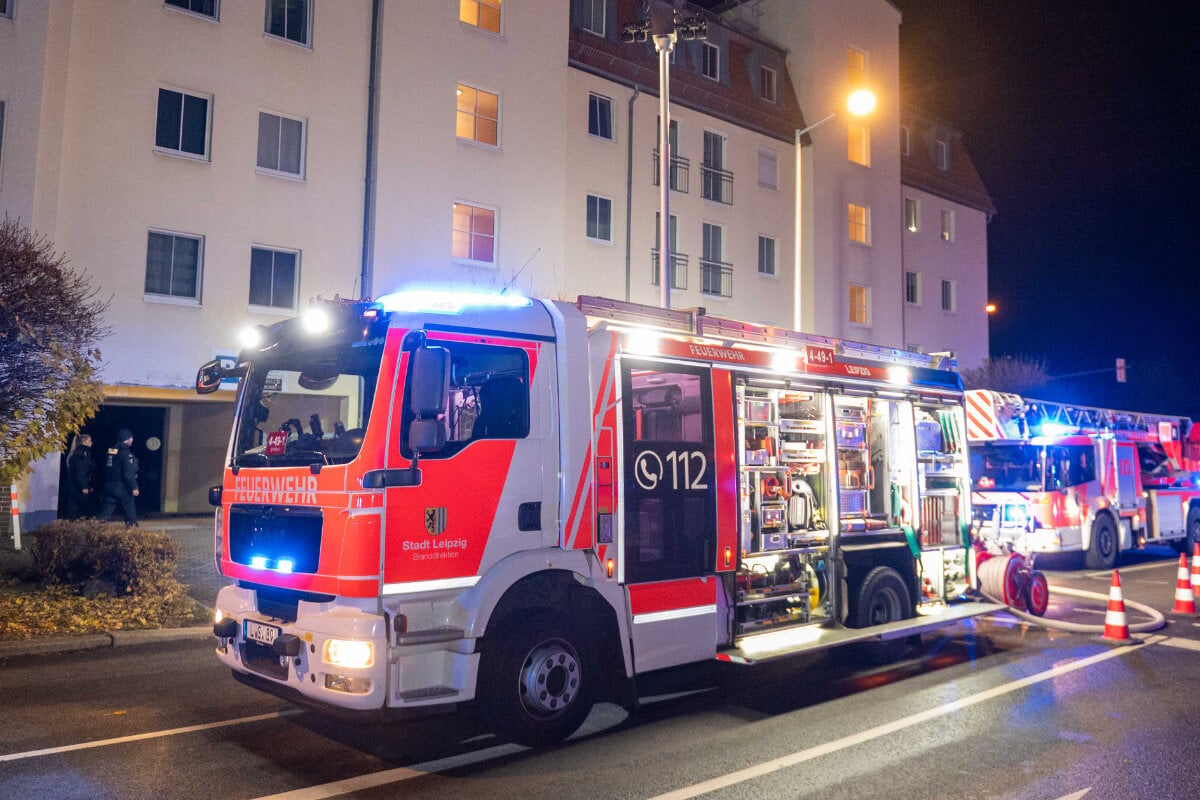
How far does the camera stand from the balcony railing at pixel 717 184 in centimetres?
2589

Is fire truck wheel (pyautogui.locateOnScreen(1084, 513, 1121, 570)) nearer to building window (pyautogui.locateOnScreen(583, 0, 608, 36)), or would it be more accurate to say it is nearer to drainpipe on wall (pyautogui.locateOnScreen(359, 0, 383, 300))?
drainpipe on wall (pyautogui.locateOnScreen(359, 0, 383, 300))

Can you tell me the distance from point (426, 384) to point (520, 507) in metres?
1.07

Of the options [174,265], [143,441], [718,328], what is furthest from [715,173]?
[718,328]

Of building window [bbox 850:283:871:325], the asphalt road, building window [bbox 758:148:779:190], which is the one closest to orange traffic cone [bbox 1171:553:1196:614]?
the asphalt road

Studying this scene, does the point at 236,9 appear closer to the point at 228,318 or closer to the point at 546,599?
the point at 228,318

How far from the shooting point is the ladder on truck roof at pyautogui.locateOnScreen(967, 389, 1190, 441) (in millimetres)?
14641

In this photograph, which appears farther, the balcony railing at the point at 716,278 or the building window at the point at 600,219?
the balcony railing at the point at 716,278

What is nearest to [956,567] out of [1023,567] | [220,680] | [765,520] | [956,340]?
[1023,567]

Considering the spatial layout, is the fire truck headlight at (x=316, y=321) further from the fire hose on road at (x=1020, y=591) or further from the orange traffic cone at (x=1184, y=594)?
the orange traffic cone at (x=1184, y=594)

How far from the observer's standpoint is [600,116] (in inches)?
941

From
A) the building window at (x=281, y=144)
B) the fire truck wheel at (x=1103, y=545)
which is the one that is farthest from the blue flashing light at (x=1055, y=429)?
the building window at (x=281, y=144)

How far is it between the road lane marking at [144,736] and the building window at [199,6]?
15.8m

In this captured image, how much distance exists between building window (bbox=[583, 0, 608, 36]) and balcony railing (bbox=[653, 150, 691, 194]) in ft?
11.8

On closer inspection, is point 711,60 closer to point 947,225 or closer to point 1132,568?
point 947,225
